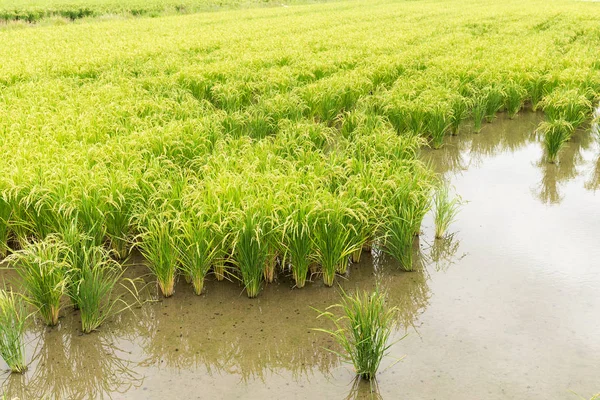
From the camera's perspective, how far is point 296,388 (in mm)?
3287

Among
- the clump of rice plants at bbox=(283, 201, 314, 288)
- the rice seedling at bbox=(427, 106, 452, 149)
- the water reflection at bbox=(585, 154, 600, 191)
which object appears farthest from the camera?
the rice seedling at bbox=(427, 106, 452, 149)

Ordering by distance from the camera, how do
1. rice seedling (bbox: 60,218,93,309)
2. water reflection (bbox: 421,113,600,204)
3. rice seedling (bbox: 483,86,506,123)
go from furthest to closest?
rice seedling (bbox: 483,86,506,123) → water reflection (bbox: 421,113,600,204) → rice seedling (bbox: 60,218,93,309)

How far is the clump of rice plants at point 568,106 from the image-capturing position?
8422mm

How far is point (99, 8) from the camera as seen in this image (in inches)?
1305

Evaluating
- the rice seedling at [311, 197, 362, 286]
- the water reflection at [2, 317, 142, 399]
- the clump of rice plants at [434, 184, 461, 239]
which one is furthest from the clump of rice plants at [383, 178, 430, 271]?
the water reflection at [2, 317, 142, 399]

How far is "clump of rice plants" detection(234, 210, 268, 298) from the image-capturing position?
4.18m

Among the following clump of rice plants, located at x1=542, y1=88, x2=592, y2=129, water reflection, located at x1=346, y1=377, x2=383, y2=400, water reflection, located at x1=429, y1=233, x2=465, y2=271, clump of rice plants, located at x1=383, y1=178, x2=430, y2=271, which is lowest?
water reflection, located at x1=346, y1=377, x2=383, y2=400

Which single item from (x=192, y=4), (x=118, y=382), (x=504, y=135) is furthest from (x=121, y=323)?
(x=192, y=4)

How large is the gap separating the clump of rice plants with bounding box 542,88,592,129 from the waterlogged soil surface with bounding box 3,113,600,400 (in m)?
3.51

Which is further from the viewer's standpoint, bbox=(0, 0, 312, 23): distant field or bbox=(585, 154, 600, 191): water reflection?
bbox=(0, 0, 312, 23): distant field

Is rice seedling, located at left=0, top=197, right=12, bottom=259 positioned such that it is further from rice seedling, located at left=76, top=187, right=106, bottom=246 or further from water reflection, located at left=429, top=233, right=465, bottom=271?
water reflection, located at left=429, top=233, right=465, bottom=271

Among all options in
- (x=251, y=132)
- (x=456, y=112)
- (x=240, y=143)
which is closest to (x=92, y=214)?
(x=240, y=143)

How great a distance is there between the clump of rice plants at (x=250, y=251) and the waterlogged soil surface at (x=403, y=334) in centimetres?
13

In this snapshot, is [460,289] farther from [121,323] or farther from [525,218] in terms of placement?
[121,323]
